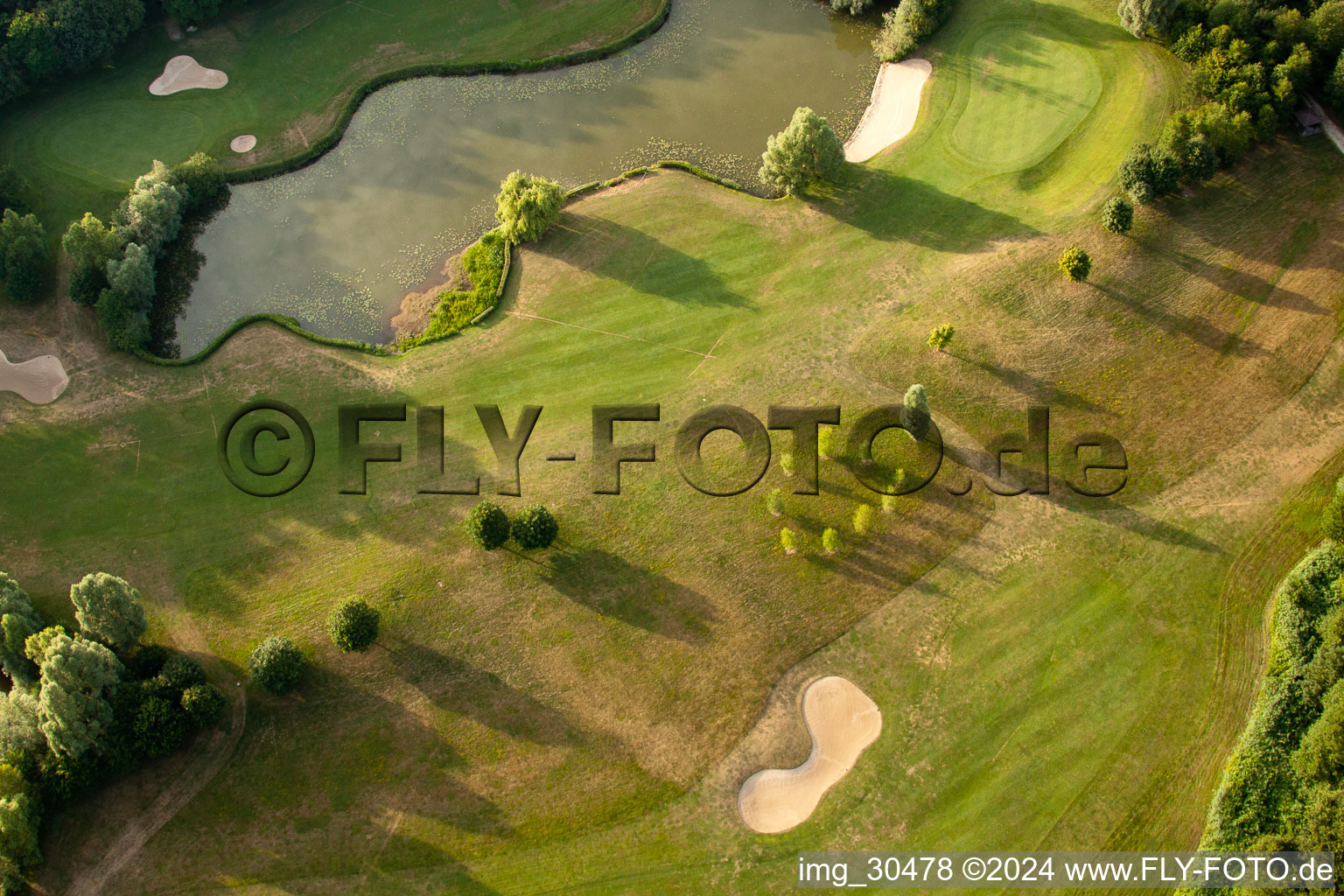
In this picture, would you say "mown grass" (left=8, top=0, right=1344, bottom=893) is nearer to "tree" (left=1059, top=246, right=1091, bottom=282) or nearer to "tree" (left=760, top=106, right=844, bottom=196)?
"tree" (left=1059, top=246, right=1091, bottom=282)

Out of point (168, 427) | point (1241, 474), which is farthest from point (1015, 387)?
A: point (168, 427)

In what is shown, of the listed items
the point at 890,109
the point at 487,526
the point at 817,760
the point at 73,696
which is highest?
the point at 890,109

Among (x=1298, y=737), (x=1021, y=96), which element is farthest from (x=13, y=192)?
(x=1298, y=737)

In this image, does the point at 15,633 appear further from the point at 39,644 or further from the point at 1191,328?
the point at 1191,328

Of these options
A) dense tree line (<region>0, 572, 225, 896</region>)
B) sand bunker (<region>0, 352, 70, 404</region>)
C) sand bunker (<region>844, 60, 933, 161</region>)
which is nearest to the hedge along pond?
sand bunker (<region>844, 60, 933, 161</region>)

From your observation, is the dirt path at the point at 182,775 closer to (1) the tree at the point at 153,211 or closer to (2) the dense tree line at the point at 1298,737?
(1) the tree at the point at 153,211

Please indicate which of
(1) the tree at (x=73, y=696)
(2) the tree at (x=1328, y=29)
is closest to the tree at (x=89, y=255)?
(1) the tree at (x=73, y=696)
